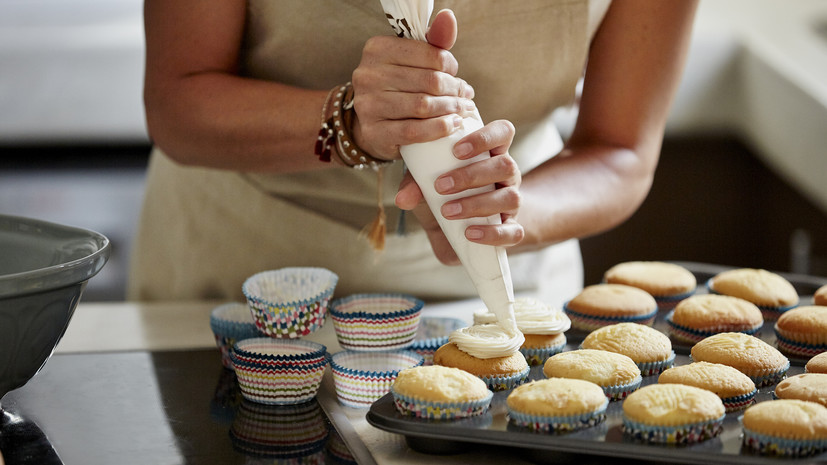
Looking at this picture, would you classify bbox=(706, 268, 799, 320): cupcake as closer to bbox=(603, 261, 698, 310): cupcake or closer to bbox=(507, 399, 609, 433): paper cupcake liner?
bbox=(603, 261, 698, 310): cupcake

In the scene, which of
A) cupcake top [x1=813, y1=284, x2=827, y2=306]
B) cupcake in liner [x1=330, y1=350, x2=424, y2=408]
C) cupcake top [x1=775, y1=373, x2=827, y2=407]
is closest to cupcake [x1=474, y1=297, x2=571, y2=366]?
cupcake in liner [x1=330, y1=350, x2=424, y2=408]

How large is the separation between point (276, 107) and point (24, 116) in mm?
1988

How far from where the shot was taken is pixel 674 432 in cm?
85

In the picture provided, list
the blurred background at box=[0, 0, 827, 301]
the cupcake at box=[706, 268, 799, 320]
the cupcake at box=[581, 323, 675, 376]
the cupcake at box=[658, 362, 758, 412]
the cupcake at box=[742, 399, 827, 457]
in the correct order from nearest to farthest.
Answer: the cupcake at box=[742, 399, 827, 457] < the cupcake at box=[658, 362, 758, 412] < the cupcake at box=[581, 323, 675, 376] < the cupcake at box=[706, 268, 799, 320] < the blurred background at box=[0, 0, 827, 301]

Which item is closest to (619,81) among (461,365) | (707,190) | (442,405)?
(461,365)

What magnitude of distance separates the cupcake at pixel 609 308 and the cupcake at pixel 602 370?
22cm

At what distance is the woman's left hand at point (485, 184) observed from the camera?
0.99 metres

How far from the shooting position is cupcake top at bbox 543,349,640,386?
0.97 meters

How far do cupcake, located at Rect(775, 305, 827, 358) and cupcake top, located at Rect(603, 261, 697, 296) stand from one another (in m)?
0.21

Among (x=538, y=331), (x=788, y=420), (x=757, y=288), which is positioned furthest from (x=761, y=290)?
(x=788, y=420)

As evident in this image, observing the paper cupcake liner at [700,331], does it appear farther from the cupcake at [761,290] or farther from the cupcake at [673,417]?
the cupcake at [673,417]

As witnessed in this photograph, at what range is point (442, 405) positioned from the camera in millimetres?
895

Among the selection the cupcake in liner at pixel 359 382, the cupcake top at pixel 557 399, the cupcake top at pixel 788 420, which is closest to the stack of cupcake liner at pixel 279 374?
the cupcake in liner at pixel 359 382

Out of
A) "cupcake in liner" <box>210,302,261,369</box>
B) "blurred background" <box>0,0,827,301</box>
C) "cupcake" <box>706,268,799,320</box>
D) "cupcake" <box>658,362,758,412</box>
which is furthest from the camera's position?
"blurred background" <box>0,0,827,301</box>
